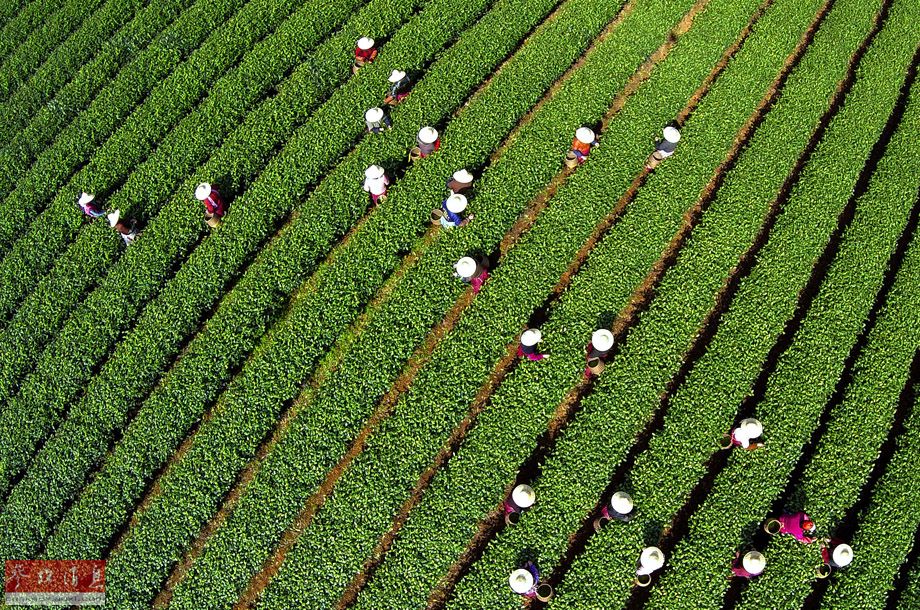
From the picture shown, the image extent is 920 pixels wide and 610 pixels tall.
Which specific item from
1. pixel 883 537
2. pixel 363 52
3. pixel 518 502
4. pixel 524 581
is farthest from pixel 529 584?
pixel 363 52

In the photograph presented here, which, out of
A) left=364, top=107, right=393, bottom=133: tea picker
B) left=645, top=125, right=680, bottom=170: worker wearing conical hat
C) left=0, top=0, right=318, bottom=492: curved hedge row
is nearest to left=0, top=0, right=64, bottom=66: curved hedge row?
left=0, top=0, right=318, bottom=492: curved hedge row

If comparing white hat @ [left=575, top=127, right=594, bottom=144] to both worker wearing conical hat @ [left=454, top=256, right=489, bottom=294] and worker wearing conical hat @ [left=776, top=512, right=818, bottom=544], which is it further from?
worker wearing conical hat @ [left=776, top=512, right=818, bottom=544]

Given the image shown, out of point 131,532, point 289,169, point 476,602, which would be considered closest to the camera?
point 476,602

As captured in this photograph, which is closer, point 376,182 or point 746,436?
point 746,436

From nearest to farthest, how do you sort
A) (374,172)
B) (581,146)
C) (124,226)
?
(374,172) → (124,226) → (581,146)

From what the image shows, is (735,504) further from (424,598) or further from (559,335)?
(424,598)

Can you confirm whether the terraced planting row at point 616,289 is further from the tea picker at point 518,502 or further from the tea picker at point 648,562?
the tea picker at point 648,562

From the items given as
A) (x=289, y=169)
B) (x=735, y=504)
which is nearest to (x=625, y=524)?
(x=735, y=504)

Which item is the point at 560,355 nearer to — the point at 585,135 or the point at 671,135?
the point at 585,135
